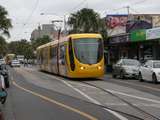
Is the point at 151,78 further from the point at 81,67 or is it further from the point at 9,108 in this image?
the point at 9,108

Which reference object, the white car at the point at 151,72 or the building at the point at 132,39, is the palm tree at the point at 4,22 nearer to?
the building at the point at 132,39

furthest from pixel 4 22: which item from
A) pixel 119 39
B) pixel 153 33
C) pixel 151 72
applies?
pixel 151 72

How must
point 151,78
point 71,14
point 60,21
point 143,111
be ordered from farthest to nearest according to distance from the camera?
1. point 60,21
2. point 71,14
3. point 151,78
4. point 143,111

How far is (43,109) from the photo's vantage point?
1664 cm

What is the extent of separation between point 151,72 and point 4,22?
162 ft

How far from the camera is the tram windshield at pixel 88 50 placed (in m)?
33.8

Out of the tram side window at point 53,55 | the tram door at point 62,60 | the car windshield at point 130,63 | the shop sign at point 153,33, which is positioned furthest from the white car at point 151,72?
the tram side window at point 53,55

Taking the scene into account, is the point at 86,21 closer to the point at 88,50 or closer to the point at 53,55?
the point at 53,55

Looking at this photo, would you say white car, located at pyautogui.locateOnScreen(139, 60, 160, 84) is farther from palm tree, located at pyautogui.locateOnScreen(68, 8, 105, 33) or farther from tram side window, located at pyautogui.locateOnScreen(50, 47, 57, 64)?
palm tree, located at pyautogui.locateOnScreen(68, 8, 105, 33)

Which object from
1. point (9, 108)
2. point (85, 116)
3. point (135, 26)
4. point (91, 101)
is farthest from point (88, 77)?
point (135, 26)

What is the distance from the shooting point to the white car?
3028 centimetres

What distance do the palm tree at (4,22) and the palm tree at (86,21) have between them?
1087 cm

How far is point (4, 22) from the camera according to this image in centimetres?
7744

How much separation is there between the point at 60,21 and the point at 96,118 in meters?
76.0
